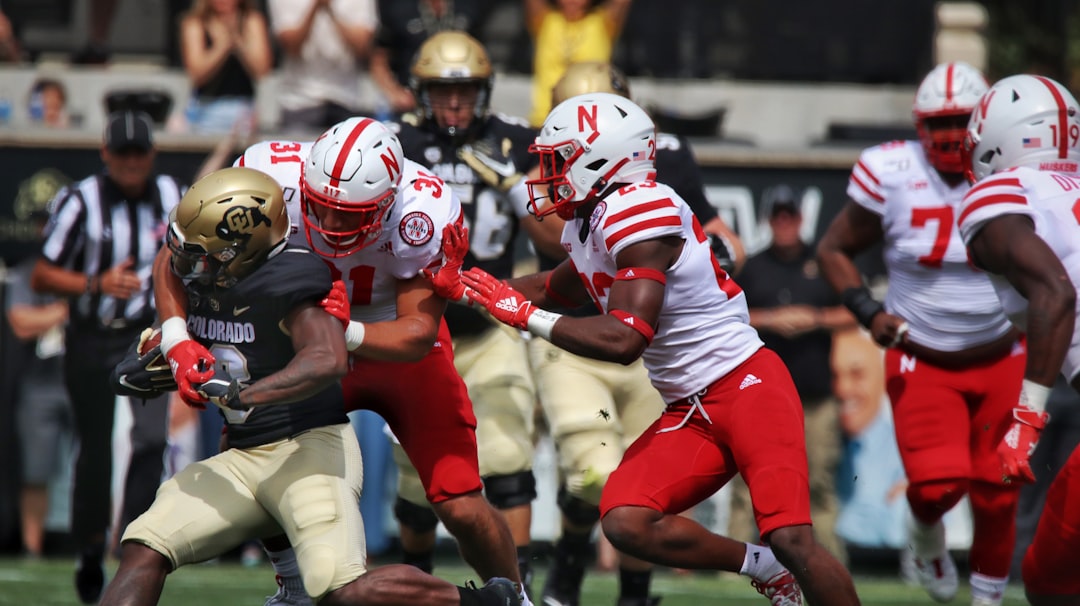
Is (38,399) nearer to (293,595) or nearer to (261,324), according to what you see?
(293,595)

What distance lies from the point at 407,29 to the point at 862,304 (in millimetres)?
3865

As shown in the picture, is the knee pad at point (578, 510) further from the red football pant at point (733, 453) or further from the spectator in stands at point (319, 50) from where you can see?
the spectator in stands at point (319, 50)

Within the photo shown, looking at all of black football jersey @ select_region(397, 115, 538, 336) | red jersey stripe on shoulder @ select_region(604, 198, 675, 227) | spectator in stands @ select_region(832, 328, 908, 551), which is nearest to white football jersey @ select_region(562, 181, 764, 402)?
red jersey stripe on shoulder @ select_region(604, 198, 675, 227)

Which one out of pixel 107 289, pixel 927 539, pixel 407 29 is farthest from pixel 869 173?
Result: pixel 407 29

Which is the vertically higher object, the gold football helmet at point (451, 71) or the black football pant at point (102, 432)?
the gold football helmet at point (451, 71)

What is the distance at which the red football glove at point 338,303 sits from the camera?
13.8 feet

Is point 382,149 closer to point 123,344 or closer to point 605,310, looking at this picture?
point 605,310

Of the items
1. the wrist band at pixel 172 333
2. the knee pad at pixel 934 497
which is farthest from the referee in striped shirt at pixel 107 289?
the knee pad at pixel 934 497

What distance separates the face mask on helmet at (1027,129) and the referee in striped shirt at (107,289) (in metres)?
3.58

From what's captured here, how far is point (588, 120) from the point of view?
14.8ft

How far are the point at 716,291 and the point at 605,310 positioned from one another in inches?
13.5

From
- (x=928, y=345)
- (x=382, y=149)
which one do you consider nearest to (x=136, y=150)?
(x=382, y=149)

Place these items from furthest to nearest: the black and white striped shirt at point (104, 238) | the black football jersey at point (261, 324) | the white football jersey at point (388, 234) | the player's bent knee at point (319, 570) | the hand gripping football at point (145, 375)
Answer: the black and white striped shirt at point (104, 238), the white football jersey at point (388, 234), the hand gripping football at point (145, 375), the black football jersey at point (261, 324), the player's bent knee at point (319, 570)

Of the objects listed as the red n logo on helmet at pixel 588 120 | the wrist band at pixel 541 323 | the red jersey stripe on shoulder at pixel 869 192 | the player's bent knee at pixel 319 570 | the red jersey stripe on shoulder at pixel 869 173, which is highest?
the red n logo on helmet at pixel 588 120
